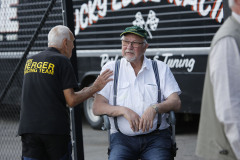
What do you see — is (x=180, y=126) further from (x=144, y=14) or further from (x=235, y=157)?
(x=235, y=157)

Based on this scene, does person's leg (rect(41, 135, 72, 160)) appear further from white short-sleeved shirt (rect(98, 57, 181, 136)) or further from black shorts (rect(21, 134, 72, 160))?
white short-sleeved shirt (rect(98, 57, 181, 136))

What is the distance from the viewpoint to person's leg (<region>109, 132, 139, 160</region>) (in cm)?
449

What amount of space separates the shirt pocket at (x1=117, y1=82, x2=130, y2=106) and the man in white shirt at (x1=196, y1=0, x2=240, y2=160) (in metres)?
1.80

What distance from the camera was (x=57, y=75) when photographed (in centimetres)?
439

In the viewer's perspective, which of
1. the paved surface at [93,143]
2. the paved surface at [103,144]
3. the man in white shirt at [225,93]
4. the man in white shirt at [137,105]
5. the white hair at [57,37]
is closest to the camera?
the man in white shirt at [225,93]

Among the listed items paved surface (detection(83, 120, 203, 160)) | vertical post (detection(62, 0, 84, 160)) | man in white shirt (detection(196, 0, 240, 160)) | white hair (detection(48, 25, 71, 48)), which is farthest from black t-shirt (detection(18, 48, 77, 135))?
paved surface (detection(83, 120, 203, 160))

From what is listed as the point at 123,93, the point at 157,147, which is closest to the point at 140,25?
the point at 123,93

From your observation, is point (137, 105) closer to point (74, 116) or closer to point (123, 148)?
point (123, 148)

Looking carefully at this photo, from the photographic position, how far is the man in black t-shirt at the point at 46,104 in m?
4.39

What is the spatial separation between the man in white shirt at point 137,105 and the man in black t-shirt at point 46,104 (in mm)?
379

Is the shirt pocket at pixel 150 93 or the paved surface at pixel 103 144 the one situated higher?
the shirt pocket at pixel 150 93

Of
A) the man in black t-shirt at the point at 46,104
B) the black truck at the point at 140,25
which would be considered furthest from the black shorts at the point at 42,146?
the black truck at the point at 140,25

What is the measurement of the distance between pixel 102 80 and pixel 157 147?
2.32 ft

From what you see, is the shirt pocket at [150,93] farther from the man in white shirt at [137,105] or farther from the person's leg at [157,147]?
the person's leg at [157,147]
